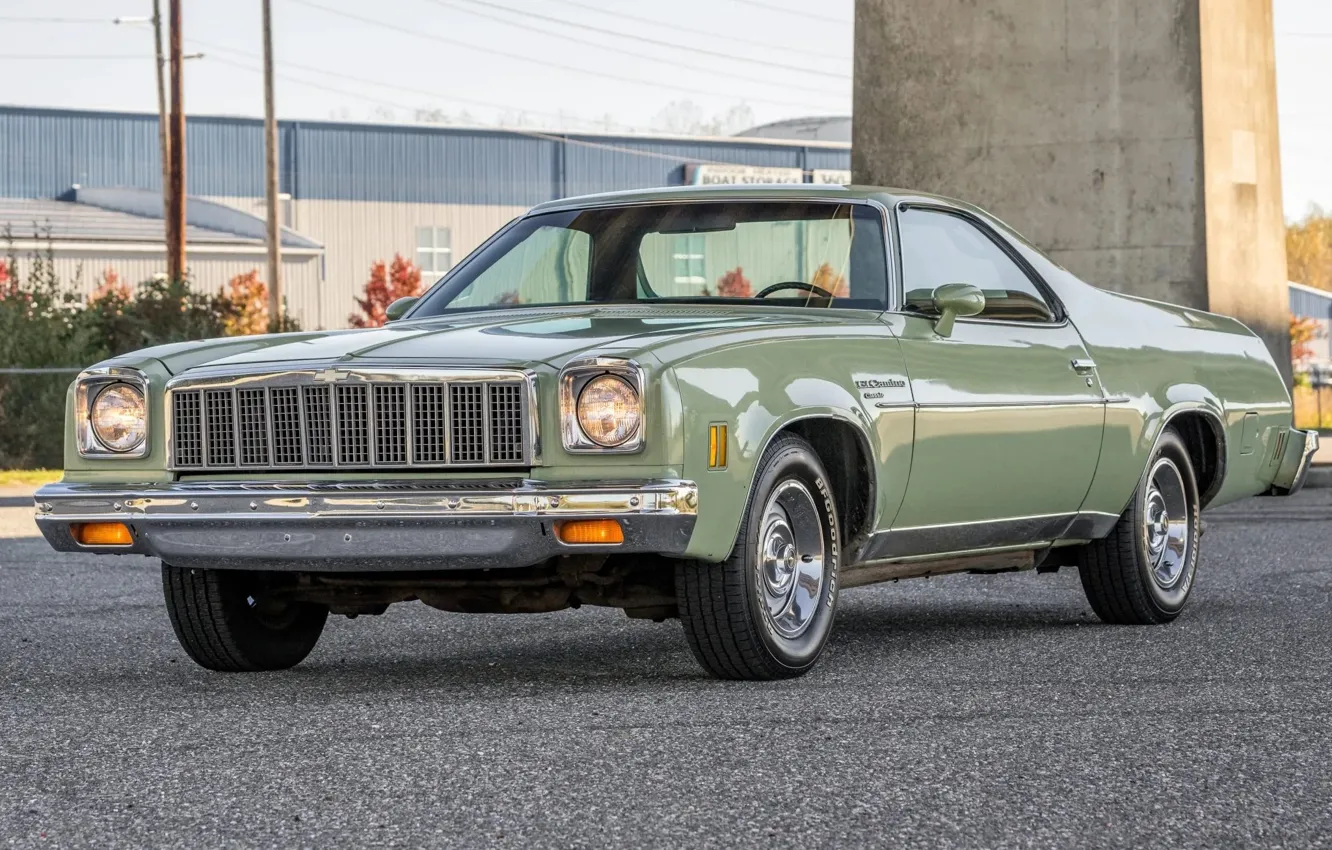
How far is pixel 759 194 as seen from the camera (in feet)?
24.2

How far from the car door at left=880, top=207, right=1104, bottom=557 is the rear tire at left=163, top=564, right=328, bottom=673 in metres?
1.99

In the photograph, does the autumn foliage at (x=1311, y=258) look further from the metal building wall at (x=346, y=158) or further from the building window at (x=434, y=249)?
the building window at (x=434, y=249)

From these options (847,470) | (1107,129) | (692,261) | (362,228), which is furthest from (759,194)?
(362,228)

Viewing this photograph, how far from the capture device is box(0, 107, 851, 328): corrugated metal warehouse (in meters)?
56.8

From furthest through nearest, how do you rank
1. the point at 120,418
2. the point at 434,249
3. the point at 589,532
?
the point at 434,249 < the point at 120,418 < the point at 589,532

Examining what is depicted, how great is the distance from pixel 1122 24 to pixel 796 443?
12.0 m

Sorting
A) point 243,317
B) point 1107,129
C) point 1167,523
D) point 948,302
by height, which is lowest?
point 1167,523

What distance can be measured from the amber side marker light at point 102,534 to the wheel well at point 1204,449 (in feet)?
14.3

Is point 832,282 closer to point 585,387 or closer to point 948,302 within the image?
point 948,302

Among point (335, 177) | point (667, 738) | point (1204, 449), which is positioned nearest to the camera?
point (667, 738)

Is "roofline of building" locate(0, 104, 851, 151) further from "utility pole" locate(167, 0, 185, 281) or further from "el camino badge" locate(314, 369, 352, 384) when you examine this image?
"el camino badge" locate(314, 369, 352, 384)

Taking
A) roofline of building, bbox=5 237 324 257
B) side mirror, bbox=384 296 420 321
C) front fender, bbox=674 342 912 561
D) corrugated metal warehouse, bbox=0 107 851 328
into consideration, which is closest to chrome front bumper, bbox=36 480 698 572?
front fender, bbox=674 342 912 561

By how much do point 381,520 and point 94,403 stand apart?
1.16 meters

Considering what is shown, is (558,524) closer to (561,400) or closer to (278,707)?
(561,400)
